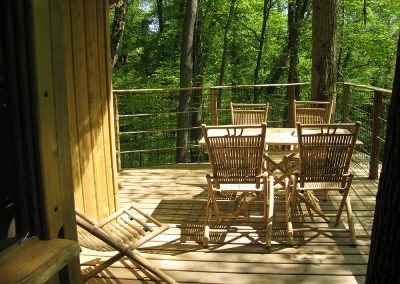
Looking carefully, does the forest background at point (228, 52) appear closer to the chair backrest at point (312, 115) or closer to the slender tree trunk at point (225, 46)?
the slender tree trunk at point (225, 46)

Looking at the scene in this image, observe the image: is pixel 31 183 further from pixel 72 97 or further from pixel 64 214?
pixel 72 97

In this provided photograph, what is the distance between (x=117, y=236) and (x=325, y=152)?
184 cm

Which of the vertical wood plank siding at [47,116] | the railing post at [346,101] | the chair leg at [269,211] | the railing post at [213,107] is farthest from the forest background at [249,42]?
the vertical wood plank siding at [47,116]

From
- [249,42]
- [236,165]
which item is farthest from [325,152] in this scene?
[249,42]

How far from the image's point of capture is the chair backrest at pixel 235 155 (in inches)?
139

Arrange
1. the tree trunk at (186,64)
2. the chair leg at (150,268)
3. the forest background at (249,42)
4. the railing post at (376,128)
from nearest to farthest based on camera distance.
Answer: the chair leg at (150,268), the railing post at (376,128), the tree trunk at (186,64), the forest background at (249,42)

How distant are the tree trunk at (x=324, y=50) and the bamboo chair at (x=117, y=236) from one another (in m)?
3.52

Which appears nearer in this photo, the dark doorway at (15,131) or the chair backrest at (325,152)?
the dark doorway at (15,131)

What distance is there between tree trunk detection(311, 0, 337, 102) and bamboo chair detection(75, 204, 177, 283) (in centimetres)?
352

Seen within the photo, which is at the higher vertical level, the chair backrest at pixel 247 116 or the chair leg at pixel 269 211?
the chair backrest at pixel 247 116

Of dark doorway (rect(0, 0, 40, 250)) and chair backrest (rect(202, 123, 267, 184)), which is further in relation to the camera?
chair backrest (rect(202, 123, 267, 184))

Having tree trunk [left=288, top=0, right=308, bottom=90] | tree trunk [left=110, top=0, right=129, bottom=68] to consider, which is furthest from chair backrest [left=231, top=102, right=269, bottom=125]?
tree trunk [left=288, top=0, right=308, bottom=90]

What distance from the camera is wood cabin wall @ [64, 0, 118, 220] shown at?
312cm

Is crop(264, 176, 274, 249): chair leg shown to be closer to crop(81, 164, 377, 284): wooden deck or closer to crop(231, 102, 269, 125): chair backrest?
crop(81, 164, 377, 284): wooden deck
